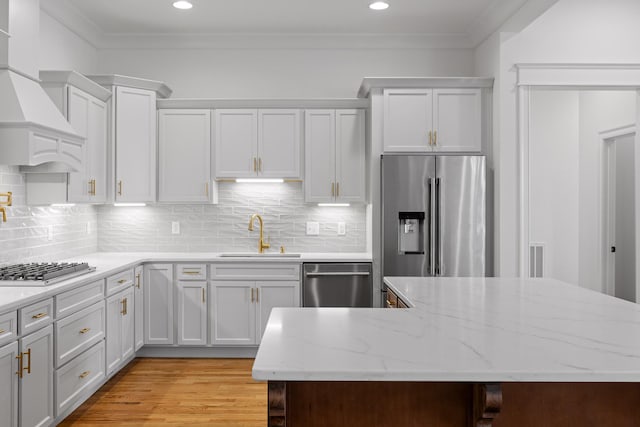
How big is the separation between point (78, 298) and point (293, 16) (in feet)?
9.51

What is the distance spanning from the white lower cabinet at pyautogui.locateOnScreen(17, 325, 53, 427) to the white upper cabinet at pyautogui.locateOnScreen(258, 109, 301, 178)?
94.3 inches

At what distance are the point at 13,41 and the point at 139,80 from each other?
4.82 ft

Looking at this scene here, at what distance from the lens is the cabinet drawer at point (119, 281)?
144 inches

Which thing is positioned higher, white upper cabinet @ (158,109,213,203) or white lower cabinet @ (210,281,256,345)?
white upper cabinet @ (158,109,213,203)

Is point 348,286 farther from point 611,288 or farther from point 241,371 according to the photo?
point 611,288

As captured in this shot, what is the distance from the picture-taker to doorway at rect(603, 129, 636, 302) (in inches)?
211

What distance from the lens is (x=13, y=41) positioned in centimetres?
303

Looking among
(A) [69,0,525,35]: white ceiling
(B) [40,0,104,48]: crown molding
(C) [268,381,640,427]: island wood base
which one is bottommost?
(C) [268,381,640,427]: island wood base

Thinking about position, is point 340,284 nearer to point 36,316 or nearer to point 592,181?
point 36,316

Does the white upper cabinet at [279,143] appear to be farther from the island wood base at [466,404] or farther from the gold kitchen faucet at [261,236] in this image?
the island wood base at [466,404]

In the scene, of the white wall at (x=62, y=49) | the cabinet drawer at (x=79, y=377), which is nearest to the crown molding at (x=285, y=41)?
the white wall at (x=62, y=49)

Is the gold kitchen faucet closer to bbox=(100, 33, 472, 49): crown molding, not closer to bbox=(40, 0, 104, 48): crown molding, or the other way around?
bbox=(100, 33, 472, 49): crown molding

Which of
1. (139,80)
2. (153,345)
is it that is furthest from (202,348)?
(139,80)

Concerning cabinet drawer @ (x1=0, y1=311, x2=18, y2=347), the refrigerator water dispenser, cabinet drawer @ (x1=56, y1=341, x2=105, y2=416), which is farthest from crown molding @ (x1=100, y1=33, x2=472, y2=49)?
cabinet drawer @ (x1=0, y1=311, x2=18, y2=347)
